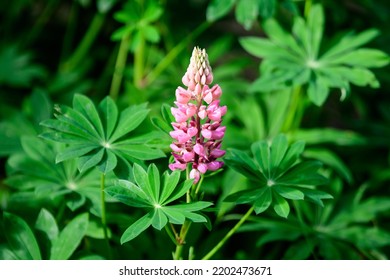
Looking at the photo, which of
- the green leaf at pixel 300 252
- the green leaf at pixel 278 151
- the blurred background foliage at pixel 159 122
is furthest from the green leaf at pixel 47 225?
the green leaf at pixel 300 252

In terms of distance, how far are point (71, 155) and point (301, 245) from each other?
111 centimetres

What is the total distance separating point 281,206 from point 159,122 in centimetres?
47

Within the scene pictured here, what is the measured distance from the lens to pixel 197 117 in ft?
5.78

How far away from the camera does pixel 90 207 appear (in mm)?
2219

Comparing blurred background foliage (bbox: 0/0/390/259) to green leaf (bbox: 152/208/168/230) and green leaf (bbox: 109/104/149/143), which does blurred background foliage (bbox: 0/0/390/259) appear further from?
green leaf (bbox: 152/208/168/230)

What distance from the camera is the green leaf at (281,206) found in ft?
6.12

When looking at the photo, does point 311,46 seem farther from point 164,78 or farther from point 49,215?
point 49,215

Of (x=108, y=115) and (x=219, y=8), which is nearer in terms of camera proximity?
(x=108, y=115)

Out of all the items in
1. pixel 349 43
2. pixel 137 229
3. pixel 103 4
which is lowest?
pixel 137 229

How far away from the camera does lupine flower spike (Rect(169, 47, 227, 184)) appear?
1717 millimetres

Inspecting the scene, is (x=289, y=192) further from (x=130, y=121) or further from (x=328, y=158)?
(x=328, y=158)

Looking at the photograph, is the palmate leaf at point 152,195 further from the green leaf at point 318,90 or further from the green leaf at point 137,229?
the green leaf at point 318,90

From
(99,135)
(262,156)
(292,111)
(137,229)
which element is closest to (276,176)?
(262,156)

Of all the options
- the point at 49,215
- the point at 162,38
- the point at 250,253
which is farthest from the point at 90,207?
the point at 162,38
